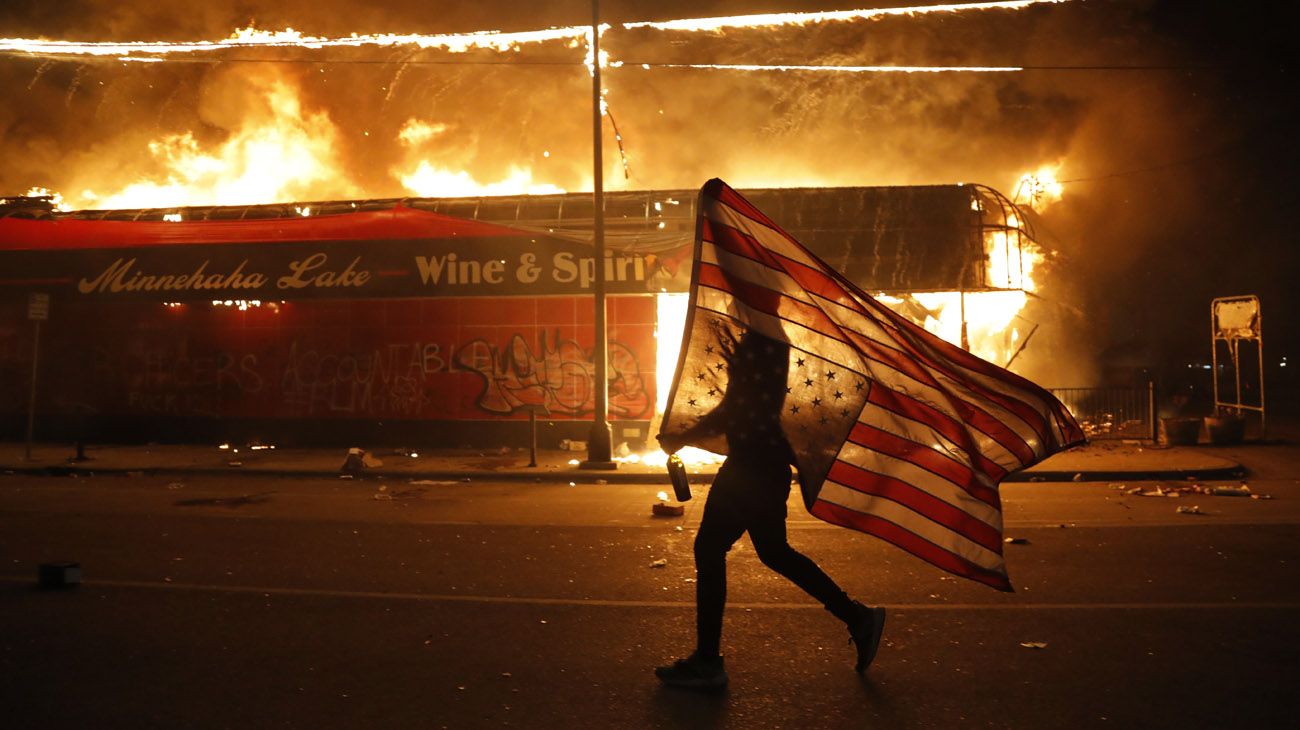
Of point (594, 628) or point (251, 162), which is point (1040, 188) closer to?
point (251, 162)

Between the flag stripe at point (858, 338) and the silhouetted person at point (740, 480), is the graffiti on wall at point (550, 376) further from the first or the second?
the silhouetted person at point (740, 480)

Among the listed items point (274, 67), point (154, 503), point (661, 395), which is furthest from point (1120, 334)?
point (154, 503)

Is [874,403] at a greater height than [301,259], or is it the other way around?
[301,259]

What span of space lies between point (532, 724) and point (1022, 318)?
16.7m

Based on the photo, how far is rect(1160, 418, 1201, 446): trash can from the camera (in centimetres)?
1611

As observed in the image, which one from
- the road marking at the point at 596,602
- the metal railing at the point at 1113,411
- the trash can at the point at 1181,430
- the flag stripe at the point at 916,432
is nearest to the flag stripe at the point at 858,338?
the flag stripe at the point at 916,432

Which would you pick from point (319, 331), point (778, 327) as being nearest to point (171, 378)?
point (319, 331)

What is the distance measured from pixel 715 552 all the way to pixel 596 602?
6.20ft

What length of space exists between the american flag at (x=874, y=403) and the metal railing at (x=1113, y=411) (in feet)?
45.2

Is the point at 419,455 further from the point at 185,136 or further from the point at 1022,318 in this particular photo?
the point at 185,136

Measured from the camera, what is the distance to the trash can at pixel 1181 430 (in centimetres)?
1611

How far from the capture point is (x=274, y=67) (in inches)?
952

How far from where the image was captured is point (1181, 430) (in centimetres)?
1614

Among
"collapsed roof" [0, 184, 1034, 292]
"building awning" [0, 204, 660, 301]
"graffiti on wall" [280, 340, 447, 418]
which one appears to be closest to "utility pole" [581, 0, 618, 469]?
"collapsed roof" [0, 184, 1034, 292]
